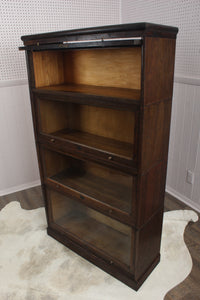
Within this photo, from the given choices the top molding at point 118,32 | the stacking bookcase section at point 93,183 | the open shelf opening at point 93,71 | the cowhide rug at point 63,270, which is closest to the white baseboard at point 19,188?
the cowhide rug at point 63,270

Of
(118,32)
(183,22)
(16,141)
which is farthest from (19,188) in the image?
(183,22)

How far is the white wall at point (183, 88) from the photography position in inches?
89.2

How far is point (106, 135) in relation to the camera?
185 cm

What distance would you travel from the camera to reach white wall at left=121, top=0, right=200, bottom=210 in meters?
2.27

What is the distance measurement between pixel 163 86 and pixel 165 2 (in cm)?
143

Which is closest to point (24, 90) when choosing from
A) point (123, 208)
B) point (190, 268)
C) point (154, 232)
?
point (123, 208)

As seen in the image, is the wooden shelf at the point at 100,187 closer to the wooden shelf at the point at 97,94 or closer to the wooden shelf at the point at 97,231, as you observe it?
Answer: the wooden shelf at the point at 97,231

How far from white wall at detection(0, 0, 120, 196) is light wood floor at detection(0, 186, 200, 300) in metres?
0.17

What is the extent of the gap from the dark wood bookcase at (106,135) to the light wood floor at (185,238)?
0.25m

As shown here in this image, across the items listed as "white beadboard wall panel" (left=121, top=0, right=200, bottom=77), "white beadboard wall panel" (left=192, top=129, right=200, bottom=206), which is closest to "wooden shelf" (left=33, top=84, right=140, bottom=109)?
"white beadboard wall panel" (left=121, top=0, right=200, bottom=77)

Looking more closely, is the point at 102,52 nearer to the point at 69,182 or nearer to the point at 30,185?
the point at 69,182

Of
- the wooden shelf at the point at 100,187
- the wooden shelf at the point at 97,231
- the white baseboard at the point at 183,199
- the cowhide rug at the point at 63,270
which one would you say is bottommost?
the cowhide rug at the point at 63,270

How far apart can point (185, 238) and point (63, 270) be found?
1.08 m

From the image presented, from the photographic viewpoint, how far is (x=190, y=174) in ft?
8.59
